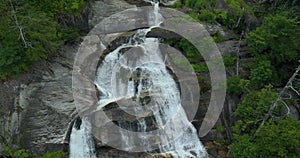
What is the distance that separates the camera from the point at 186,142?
13398 millimetres

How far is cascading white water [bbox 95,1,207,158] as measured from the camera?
1295 cm

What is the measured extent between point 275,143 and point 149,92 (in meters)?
5.79

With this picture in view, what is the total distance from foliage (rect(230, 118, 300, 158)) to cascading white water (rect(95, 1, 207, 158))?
2.33 meters

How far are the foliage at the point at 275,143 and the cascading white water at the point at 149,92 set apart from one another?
233cm

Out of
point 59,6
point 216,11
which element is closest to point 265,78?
point 216,11

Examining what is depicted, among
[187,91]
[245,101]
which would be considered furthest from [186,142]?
[245,101]

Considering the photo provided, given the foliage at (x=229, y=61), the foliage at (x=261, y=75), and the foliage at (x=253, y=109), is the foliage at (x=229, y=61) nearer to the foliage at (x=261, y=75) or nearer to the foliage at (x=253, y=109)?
the foliage at (x=261, y=75)

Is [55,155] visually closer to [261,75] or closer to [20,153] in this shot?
[20,153]

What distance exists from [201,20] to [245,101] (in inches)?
270

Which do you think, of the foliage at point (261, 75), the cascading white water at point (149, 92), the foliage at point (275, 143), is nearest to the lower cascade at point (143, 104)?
the cascading white water at point (149, 92)

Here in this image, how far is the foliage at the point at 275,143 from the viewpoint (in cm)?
1049

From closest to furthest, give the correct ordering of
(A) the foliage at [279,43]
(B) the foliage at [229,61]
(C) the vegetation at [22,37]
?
(C) the vegetation at [22,37] → (A) the foliage at [279,43] → (B) the foliage at [229,61]

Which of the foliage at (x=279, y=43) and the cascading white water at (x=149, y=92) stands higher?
the foliage at (x=279, y=43)

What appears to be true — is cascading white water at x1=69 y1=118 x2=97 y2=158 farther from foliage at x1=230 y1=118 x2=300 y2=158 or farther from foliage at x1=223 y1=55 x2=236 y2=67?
foliage at x1=223 y1=55 x2=236 y2=67
